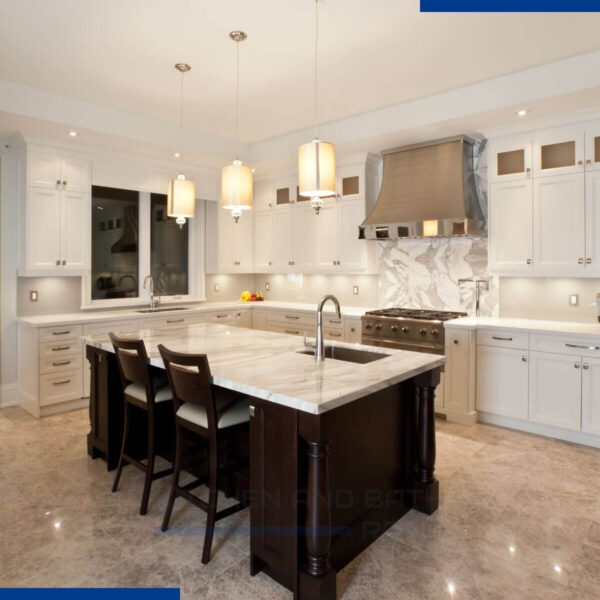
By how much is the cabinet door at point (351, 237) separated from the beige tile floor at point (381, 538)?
8.27 ft

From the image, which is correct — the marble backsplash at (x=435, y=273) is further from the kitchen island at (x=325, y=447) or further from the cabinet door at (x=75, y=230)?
the cabinet door at (x=75, y=230)

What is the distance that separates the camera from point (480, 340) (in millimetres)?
4086

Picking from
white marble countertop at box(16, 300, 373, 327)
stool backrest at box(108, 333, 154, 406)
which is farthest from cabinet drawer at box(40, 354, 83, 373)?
stool backrest at box(108, 333, 154, 406)

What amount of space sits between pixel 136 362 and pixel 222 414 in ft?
2.08

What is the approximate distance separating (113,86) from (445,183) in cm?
311

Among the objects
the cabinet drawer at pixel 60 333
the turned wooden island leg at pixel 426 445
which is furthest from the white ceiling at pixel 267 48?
the turned wooden island leg at pixel 426 445

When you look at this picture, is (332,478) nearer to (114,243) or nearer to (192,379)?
(192,379)

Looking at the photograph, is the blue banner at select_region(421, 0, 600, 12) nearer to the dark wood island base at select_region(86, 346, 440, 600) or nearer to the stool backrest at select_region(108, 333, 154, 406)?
the dark wood island base at select_region(86, 346, 440, 600)

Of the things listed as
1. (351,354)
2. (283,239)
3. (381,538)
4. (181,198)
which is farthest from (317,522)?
(283,239)

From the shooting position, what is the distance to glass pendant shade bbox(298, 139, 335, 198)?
2.64 meters

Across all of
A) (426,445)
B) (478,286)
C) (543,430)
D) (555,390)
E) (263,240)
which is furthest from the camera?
(263,240)

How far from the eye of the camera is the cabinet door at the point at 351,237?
5258 mm

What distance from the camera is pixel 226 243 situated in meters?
6.16

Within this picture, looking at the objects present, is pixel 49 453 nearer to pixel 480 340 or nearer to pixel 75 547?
pixel 75 547
